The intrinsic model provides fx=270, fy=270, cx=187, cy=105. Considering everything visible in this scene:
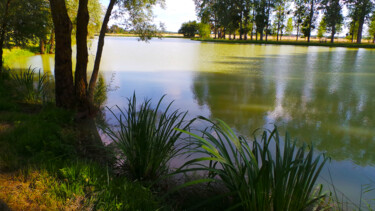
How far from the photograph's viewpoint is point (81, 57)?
14.1 feet

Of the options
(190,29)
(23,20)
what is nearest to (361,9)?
(23,20)

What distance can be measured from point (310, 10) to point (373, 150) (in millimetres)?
43219

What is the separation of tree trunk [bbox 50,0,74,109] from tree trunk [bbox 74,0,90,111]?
0.40 feet

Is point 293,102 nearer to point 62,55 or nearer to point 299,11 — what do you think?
point 62,55

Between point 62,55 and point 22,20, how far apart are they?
13.4ft

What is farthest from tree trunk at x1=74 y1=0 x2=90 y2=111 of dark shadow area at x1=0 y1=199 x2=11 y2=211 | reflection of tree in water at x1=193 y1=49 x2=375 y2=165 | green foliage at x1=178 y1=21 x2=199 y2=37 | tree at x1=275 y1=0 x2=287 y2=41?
green foliage at x1=178 y1=21 x2=199 y2=37

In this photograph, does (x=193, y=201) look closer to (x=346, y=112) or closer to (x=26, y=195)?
(x=26, y=195)

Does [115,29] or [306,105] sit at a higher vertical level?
[115,29]

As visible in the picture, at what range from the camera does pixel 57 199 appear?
5.67 ft

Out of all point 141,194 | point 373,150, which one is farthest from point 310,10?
point 141,194

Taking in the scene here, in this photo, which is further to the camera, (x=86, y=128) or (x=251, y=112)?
(x=251, y=112)

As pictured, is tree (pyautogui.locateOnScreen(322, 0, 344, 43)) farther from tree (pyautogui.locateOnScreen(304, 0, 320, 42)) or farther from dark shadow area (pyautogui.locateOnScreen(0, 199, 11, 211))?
dark shadow area (pyautogui.locateOnScreen(0, 199, 11, 211))

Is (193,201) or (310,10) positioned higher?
(310,10)

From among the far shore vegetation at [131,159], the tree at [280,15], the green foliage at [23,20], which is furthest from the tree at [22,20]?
the tree at [280,15]
